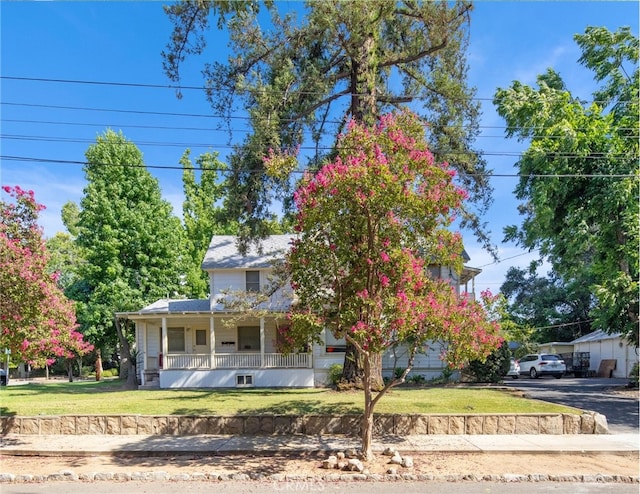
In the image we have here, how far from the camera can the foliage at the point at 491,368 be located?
19281 mm

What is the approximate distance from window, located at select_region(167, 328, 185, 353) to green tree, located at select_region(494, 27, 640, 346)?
1642 cm

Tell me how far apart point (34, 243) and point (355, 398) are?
893 centimetres

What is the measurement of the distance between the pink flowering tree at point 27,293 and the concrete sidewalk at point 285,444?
1743mm

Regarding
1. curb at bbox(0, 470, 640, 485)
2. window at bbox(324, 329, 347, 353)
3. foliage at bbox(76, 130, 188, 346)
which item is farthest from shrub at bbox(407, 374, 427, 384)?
foliage at bbox(76, 130, 188, 346)

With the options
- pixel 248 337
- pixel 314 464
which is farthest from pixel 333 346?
pixel 314 464

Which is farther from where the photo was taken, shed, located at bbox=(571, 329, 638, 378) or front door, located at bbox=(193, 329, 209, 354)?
shed, located at bbox=(571, 329, 638, 378)

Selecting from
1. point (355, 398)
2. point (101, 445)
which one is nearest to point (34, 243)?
point (101, 445)

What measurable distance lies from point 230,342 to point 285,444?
13414 mm

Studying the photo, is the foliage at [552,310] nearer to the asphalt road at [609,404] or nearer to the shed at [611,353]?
the shed at [611,353]

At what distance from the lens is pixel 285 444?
9.10 meters

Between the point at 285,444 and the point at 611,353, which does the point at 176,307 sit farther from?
the point at 611,353

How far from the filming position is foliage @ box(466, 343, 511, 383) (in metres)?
19.3

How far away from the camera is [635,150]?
16375 millimetres

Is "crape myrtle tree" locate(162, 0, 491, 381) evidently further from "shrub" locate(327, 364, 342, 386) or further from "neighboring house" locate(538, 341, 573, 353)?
"neighboring house" locate(538, 341, 573, 353)
